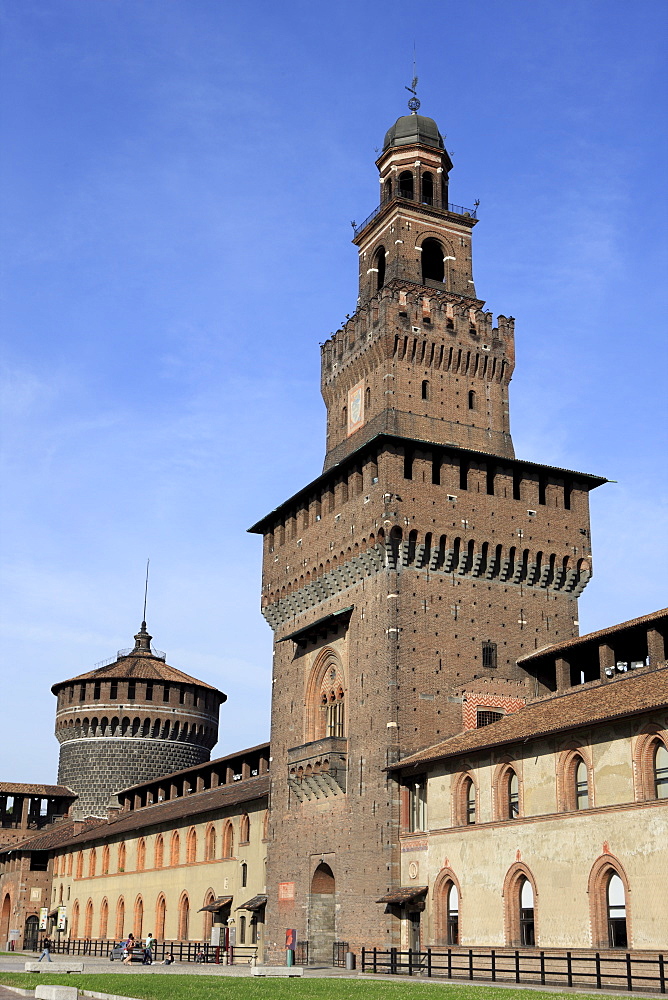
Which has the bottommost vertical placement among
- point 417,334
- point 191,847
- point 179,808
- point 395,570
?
point 191,847

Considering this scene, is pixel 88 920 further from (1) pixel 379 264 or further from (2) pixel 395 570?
(1) pixel 379 264

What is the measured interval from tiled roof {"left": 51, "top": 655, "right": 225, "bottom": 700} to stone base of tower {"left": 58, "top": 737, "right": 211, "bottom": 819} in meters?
4.43

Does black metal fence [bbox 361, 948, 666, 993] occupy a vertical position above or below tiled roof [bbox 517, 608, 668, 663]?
below

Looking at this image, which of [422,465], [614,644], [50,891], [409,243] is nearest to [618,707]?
[614,644]

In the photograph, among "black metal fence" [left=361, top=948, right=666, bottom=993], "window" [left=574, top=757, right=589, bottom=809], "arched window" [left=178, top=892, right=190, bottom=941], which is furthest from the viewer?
"arched window" [left=178, top=892, right=190, bottom=941]

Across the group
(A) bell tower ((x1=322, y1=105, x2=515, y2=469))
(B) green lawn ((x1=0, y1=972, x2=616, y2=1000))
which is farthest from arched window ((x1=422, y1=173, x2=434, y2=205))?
(B) green lawn ((x1=0, y1=972, x2=616, y2=1000))

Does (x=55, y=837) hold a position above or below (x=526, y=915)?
above

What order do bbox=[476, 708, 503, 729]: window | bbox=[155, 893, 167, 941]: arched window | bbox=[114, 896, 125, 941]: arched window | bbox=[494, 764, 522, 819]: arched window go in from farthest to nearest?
bbox=[114, 896, 125, 941]: arched window < bbox=[155, 893, 167, 941]: arched window < bbox=[476, 708, 503, 729]: window < bbox=[494, 764, 522, 819]: arched window

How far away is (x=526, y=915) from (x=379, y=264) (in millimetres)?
31488

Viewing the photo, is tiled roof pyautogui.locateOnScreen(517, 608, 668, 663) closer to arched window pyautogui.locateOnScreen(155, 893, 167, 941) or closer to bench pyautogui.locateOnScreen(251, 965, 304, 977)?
bench pyautogui.locateOnScreen(251, 965, 304, 977)

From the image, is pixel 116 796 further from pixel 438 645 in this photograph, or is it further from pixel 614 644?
pixel 614 644

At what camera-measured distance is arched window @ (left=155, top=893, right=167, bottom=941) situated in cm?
6345

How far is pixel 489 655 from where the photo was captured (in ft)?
144

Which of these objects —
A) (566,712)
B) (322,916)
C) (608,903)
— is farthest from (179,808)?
(608,903)
